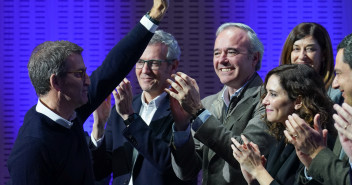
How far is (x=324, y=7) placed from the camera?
4.33 m

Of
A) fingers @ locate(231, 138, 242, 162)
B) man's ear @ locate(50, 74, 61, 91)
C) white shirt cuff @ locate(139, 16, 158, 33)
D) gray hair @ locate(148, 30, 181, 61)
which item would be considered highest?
white shirt cuff @ locate(139, 16, 158, 33)

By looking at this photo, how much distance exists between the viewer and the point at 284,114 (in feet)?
8.22

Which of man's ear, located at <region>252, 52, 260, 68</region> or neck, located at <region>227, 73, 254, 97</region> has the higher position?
man's ear, located at <region>252, 52, 260, 68</region>

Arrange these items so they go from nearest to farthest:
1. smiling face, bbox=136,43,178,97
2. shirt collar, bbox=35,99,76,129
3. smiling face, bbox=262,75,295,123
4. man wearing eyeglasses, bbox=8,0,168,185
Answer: man wearing eyeglasses, bbox=8,0,168,185, shirt collar, bbox=35,99,76,129, smiling face, bbox=262,75,295,123, smiling face, bbox=136,43,178,97

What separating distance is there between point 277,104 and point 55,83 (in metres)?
0.92

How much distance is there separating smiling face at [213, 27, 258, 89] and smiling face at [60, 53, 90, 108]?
2.43 feet

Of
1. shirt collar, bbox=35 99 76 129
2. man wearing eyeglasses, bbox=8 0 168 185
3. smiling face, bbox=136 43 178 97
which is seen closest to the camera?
man wearing eyeglasses, bbox=8 0 168 185

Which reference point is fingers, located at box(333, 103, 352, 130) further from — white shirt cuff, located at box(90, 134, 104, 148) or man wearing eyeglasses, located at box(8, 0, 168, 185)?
white shirt cuff, located at box(90, 134, 104, 148)

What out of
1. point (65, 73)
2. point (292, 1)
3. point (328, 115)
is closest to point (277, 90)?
point (328, 115)

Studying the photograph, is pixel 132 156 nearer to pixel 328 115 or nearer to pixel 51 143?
pixel 51 143

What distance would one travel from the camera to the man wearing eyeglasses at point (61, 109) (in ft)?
7.30

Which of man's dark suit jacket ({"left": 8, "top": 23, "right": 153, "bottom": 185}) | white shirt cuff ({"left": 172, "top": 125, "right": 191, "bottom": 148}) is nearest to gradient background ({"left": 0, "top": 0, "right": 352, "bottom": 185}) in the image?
white shirt cuff ({"left": 172, "top": 125, "right": 191, "bottom": 148})

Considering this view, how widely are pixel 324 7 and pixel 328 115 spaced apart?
2.06 metres

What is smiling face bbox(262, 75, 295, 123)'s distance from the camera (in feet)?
8.21
